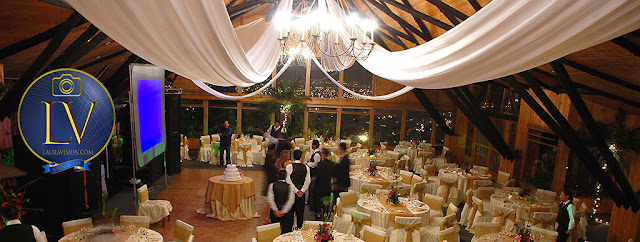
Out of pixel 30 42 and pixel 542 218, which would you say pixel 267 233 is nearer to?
pixel 30 42

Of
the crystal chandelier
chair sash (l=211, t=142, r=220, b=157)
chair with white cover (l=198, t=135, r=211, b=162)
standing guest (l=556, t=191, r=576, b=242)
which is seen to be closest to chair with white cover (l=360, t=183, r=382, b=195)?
standing guest (l=556, t=191, r=576, b=242)

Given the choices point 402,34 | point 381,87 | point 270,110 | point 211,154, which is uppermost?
point 402,34

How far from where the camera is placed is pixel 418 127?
15.1 m

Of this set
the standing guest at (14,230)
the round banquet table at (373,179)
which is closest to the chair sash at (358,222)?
the round banquet table at (373,179)

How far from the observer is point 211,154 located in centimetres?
1234

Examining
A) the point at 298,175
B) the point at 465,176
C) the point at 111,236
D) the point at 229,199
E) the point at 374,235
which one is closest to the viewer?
the point at 111,236

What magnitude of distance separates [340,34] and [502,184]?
20.0ft

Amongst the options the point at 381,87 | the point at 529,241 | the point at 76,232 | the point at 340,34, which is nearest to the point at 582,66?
the point at 529,241

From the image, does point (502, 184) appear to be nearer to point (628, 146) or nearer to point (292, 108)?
point (628, 146)

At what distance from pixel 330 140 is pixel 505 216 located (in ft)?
23.0

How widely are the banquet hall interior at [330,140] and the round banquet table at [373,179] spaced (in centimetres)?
6

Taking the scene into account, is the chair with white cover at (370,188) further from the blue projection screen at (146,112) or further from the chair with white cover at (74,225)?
the chair with white cover at (74,225)

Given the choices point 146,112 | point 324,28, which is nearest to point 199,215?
point 146,112

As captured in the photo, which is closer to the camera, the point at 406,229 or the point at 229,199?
the point at 406,229
